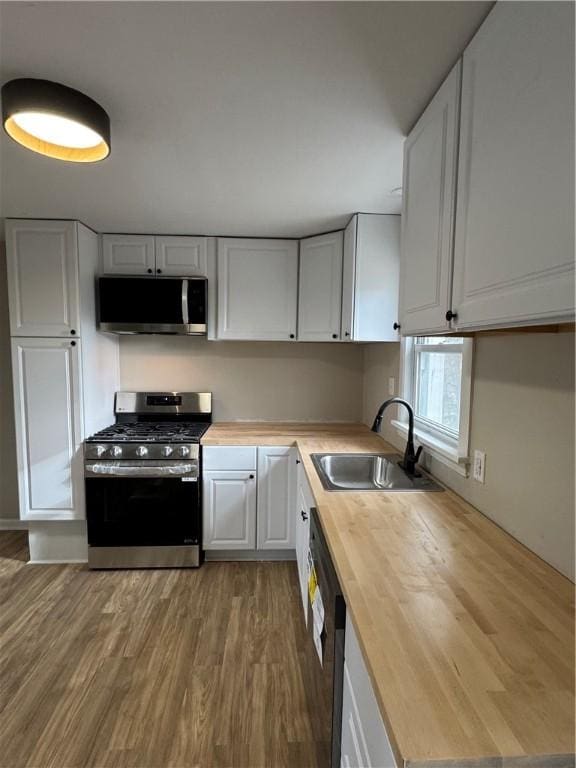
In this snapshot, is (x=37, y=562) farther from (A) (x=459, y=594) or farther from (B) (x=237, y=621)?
(A) (x=459, y=594)

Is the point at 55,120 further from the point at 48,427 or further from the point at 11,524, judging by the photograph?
the point at 11,524

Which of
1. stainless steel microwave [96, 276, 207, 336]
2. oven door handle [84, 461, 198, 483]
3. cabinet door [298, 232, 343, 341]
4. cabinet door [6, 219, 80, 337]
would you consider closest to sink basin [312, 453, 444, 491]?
cabinet door [298, 232, 343, 341]

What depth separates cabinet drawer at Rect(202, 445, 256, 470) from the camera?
96.3 inches

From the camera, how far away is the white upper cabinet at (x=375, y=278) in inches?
85.0

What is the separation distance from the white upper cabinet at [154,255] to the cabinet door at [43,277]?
0.30 meters

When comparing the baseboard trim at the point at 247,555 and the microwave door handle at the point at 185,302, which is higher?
the microwave door handle at the point at 185,302

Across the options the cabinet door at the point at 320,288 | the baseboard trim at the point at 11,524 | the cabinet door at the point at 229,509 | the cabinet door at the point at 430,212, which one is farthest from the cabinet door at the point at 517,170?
the baseboard trim at the point at 11,524

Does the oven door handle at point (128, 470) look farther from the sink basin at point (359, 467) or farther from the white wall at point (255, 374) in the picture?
the sink basin at point (359, 467)

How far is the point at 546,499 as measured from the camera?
979 mm

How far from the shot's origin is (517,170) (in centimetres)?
77

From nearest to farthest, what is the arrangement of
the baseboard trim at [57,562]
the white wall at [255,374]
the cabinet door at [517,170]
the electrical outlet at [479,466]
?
the cabinet door at [517,170] → the electrical outlet at [479,466] → the baseboard trim at [57,562] → the white wall at [255,374]

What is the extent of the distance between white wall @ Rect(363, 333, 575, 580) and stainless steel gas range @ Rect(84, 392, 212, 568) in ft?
5.60

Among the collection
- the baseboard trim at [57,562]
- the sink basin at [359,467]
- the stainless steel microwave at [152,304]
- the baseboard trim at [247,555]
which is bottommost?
the baseboard trim at [57,562]

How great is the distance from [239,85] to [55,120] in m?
0.61
